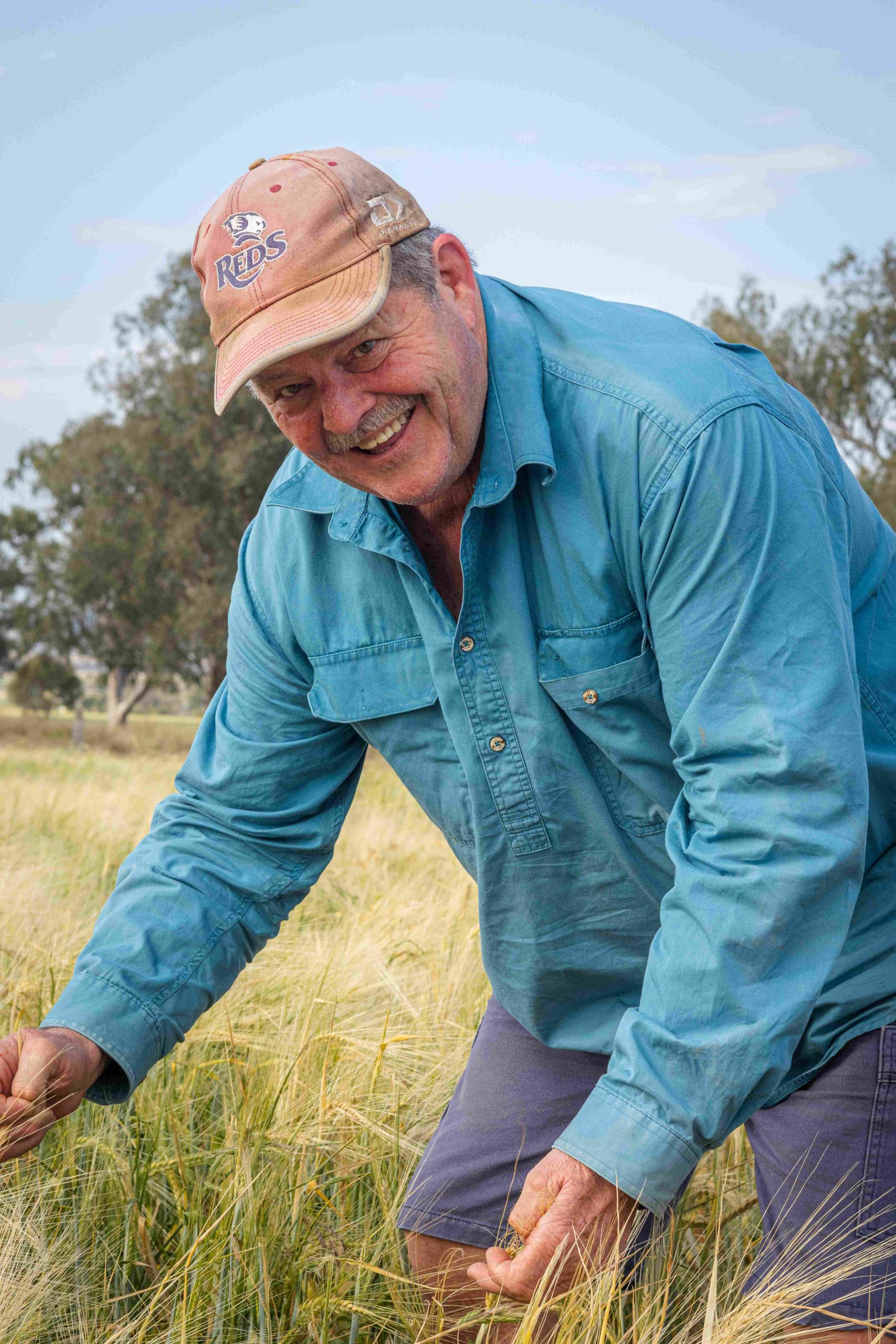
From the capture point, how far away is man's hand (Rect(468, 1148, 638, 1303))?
1.43 metres

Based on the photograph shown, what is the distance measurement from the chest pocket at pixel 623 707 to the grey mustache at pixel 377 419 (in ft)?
1.38

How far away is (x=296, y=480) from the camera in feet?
7.28

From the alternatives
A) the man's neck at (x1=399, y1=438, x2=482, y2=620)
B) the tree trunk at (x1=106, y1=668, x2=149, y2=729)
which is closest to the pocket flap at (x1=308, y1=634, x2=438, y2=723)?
the man's neck at (x1=399, y1=438, x2=482, y2=620)

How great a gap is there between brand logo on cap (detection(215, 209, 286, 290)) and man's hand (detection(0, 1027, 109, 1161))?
119 cm

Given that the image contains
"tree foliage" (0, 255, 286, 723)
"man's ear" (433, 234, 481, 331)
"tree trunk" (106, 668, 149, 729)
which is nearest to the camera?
"man's ear" (433, 234, 481, 331)

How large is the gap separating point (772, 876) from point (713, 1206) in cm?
136

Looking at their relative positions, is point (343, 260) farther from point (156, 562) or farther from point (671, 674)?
point (156, 562)

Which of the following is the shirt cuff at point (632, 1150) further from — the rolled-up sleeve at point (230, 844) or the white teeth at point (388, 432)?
the white teeth at point (388, 432)

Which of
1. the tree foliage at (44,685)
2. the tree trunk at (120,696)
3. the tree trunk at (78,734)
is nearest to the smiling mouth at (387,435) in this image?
the tree trunk at (78,734)

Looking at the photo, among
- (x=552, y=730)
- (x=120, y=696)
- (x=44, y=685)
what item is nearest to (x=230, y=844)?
(x=552, y=730)

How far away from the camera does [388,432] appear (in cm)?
186

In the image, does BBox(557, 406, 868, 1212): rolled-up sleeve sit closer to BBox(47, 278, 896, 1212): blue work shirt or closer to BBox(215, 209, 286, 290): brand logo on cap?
BBox(47, 278, 896, 1212): blue work shirt

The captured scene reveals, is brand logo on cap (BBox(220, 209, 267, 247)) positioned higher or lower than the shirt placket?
higher

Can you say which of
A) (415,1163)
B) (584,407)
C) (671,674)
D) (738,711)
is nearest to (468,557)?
(584,407)
